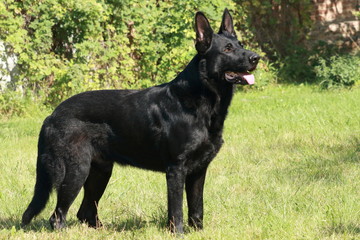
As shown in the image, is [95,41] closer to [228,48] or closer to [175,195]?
[228,48]

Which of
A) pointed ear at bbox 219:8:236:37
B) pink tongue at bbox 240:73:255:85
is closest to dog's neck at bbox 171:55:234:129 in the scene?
pink tongue at bbox 240:73:255:85

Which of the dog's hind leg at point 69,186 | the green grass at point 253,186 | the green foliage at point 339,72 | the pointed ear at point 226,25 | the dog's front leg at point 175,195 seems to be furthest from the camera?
the green foliage at point 339,72

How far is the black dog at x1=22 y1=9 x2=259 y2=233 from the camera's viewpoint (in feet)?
15.1

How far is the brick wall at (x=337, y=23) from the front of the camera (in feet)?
49.1

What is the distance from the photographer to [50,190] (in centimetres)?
493

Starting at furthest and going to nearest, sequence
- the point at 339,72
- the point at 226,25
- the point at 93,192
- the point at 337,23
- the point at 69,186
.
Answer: the point at 337,23
the point at 339,72
the point at 93,192
the point at 226,25
the point at 69,186

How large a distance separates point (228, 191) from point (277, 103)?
18.0ft

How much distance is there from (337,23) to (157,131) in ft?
37.8

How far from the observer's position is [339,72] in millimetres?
12508

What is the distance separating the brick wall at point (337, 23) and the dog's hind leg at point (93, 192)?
10751 millimetres

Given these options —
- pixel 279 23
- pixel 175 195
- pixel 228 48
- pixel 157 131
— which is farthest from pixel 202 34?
pixel 279 23

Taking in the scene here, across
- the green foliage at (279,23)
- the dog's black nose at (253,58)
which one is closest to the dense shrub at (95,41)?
the green foliage at (279,23)

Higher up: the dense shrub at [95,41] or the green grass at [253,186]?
the dense shrub at [95,41]

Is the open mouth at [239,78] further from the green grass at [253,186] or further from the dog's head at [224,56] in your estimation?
the green grass at [253,186]
